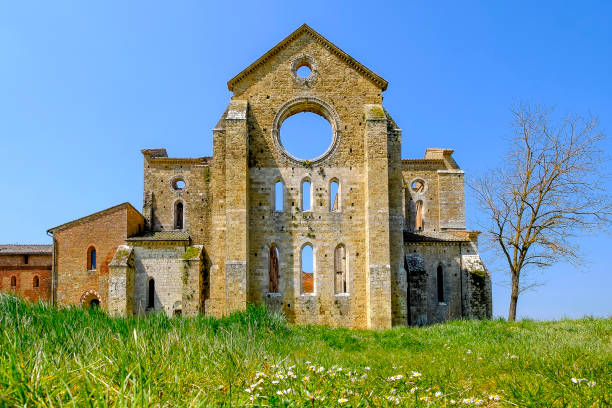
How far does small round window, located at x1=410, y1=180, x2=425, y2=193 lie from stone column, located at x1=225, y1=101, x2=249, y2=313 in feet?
43.3

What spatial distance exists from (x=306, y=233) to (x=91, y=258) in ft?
38.4

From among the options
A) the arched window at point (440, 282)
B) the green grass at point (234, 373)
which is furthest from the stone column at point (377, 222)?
the green grass at point (234, 373)

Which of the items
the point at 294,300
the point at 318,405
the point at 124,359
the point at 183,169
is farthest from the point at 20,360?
the point at 183,169

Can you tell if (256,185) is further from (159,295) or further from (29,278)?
(29,278)

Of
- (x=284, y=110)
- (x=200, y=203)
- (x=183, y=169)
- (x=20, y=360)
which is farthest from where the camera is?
(x=183, y=169)

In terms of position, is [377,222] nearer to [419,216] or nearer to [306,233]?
[306,233]

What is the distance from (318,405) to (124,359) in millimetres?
2371

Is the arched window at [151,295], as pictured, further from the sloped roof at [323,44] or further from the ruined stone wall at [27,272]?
the ruined stone wall at [27,272]

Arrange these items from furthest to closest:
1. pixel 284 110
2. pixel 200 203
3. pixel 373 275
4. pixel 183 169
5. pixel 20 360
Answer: pixel 183 169 < pixel 200 203 < pixel 284 110 < pixel 373 275 < pixel 20 360

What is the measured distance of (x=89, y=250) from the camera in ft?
88.9

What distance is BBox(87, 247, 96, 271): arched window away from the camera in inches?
1065

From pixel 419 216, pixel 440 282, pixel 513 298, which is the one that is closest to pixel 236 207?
pixel 440 282

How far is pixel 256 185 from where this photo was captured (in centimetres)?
2262

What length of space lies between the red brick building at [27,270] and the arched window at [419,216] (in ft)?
69.5
